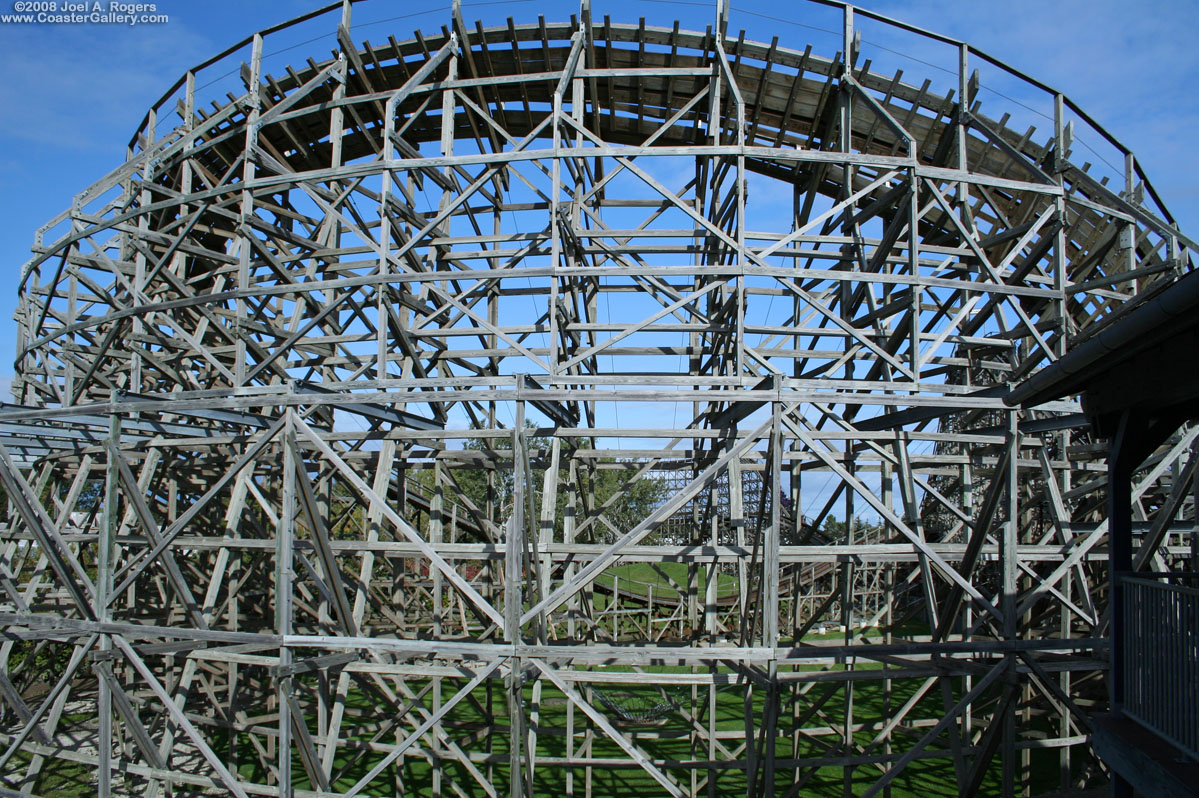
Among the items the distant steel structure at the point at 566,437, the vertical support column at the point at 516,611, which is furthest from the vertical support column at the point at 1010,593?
the vertical support column at the point at 516,611

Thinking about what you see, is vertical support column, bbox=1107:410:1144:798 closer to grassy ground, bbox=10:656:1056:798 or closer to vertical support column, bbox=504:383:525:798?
grassy ground, bbox=10:656:1056:798

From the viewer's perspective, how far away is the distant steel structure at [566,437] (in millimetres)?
7086

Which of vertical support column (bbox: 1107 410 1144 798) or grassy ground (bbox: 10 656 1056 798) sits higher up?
vertical support column (bbox: 1107 410 1144 798)

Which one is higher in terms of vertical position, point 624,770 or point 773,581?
point 773,581

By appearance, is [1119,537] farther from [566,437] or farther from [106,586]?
[106,586]

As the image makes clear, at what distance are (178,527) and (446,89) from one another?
21.0 feet

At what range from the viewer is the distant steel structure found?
7086mm

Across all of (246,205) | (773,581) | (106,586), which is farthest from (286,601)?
(246,205)

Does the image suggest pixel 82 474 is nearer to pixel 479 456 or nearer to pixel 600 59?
pixel 479 456

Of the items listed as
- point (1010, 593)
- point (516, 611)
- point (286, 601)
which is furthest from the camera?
point (286, 601)

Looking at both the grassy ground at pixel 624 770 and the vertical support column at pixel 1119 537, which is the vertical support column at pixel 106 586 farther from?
the vertical support column at pixel 1119 537

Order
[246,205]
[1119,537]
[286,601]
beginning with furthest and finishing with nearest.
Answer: [246,205] < [286,601] < [1119,537]

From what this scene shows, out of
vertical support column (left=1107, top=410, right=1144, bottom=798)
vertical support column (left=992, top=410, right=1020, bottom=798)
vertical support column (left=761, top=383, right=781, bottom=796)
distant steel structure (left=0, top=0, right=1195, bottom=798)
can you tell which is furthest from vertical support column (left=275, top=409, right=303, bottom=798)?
vertical support column (left=1107, top=410, right=1144, bottom=798)

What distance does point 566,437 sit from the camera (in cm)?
816
